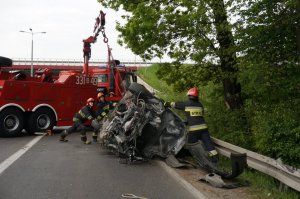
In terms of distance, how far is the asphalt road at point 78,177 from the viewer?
6.33m

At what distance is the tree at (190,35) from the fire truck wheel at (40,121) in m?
3.96

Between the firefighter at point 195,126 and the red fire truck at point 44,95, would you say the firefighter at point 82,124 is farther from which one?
the firefighter at point 195,126

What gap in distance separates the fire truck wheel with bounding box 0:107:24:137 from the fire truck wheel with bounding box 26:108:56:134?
1.12ft

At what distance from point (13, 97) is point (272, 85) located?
836 centimetres

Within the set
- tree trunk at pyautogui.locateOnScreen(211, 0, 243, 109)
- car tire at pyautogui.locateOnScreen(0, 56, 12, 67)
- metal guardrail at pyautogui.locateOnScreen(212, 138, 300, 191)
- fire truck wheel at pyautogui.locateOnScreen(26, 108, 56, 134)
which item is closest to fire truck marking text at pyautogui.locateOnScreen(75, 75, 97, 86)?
fire truck wheel at pyautogui.locateOnScreen(26, 108, 56, 134)

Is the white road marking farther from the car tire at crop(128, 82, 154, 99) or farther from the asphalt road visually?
the car tire at crop(128, 82, 154, 99)

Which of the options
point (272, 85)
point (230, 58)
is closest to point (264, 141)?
point (272, 85)

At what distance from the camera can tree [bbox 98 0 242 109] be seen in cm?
1081

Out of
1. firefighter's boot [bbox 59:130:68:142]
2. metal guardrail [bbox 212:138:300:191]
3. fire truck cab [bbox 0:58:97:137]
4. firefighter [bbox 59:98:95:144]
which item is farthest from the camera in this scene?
fire truck cab [bbox 0:58:97:137]

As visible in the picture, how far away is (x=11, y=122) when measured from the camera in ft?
44.5

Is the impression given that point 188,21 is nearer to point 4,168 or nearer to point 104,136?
point 104,136

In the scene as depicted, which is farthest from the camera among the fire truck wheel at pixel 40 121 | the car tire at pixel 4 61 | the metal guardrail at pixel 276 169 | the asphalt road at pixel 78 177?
the car tire at pixel 4 61

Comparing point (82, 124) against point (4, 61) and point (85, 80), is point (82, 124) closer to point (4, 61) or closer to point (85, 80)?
point (85, 80)

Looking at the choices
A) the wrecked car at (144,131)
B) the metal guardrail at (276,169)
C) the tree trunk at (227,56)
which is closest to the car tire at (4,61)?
the wrecked car at (144,131)
